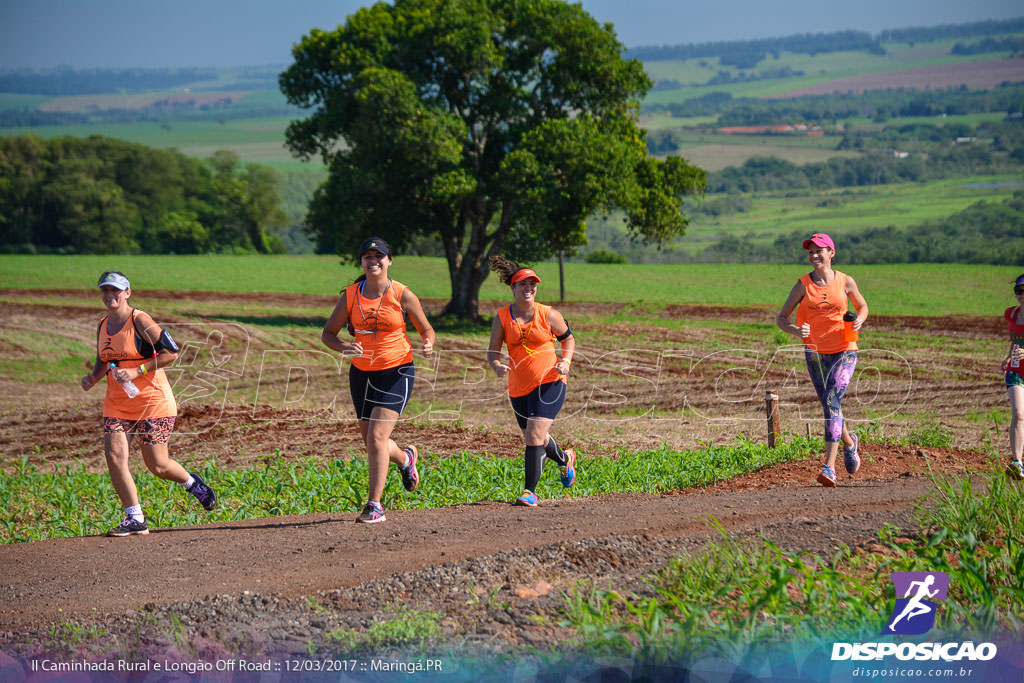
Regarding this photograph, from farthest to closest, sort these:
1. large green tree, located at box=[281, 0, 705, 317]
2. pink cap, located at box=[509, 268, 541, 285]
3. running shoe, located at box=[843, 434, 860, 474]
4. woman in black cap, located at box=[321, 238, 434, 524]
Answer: large green tree, located at box=[281, 0, 705, 317]
running shoe, located at box=[843, 434, 860, 474]
pink cap, located at box=[509, 268, 541, 285]
woman in black cap, located at box=[321, 238, 434, 524]

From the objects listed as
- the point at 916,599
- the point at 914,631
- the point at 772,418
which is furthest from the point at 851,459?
the point at 914,631

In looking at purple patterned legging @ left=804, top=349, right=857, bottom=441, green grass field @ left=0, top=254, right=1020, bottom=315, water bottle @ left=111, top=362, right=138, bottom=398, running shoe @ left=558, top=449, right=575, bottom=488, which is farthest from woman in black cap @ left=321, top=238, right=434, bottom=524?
green grass field @ left=0, top=254, right=1020, bottom=315

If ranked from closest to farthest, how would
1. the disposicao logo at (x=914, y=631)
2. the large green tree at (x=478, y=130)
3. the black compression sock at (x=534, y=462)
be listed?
1. the disposicao logo at (x=914, y=631)
2. the black compression sock at (x=534, y=462)
3. the large green tree at (x=478, y=130)

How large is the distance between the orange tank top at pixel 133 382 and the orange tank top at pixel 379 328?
57.8 inches

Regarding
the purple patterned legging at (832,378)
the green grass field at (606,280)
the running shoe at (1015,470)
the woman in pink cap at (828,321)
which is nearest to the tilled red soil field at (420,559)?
the purple patterned legging at (832,378)

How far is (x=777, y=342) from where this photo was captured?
77.4 ft

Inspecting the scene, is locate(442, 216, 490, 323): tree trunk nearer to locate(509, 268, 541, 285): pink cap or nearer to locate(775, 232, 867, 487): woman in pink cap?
locate(775, 232, 867, 487): woman in pink cap

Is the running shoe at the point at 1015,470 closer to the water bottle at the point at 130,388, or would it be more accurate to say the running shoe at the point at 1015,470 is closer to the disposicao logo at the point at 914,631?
the disposicao logo at the point at 914,631

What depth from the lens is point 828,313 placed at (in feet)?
25.9

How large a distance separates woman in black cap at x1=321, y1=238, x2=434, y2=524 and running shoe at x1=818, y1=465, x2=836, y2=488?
3775 millimetres

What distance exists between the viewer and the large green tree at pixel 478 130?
25.0 metres

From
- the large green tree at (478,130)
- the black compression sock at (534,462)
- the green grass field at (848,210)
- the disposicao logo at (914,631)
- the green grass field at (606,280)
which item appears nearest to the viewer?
the disposicao logo at (914,631)

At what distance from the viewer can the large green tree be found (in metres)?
25.0

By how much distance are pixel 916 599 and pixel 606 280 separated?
141ft
